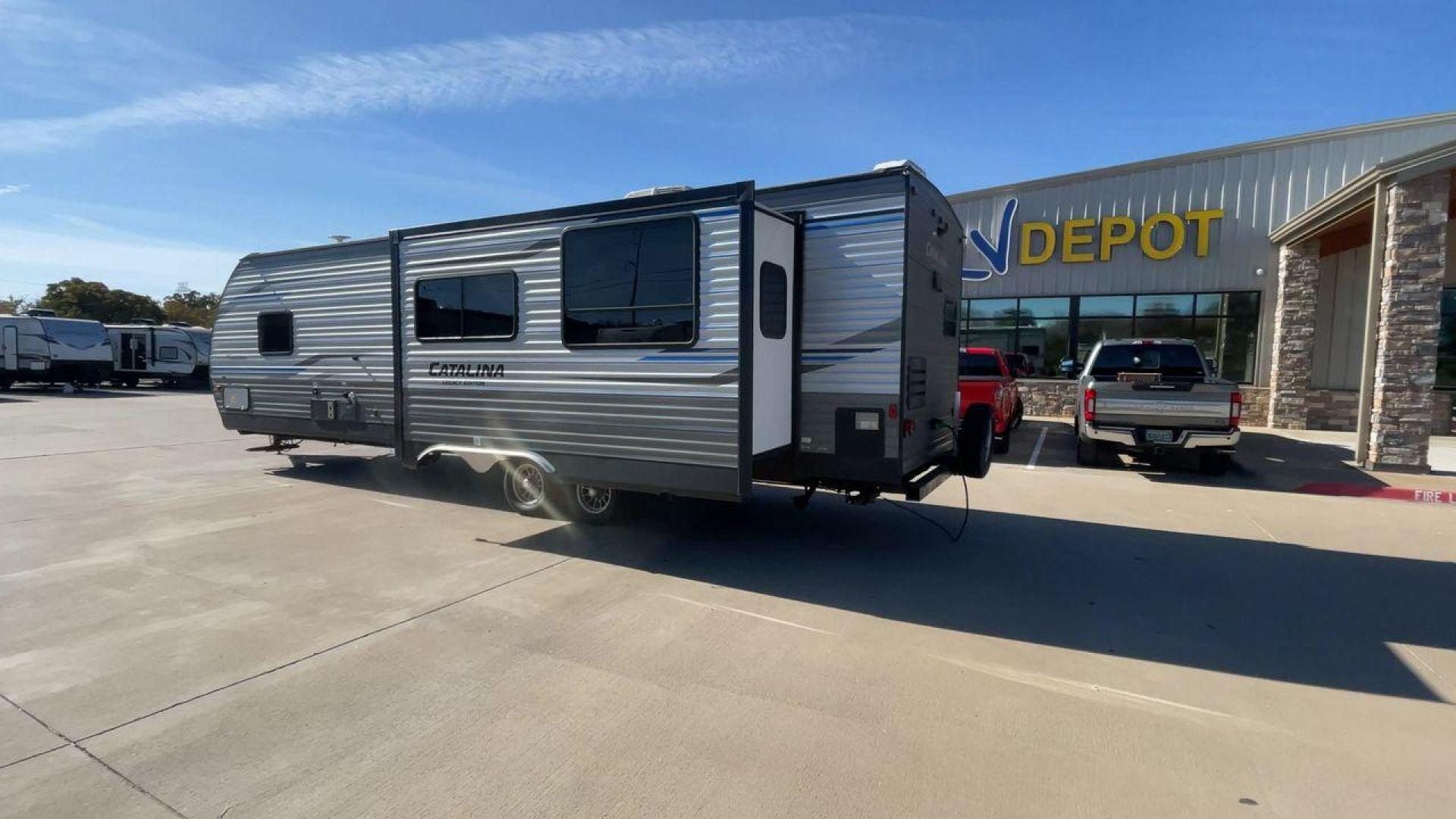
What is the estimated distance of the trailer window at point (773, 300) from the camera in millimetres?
5336

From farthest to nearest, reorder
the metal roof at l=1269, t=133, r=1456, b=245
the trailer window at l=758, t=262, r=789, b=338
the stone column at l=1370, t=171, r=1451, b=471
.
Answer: the stone column at l=1370, t=171, r=1451, b=471, the metal roof at l=1269, t=133, r=1456, b=245, the trailer window at l=758, t=262, r=789, b=338

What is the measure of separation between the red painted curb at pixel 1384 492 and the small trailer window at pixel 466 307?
9.84 m

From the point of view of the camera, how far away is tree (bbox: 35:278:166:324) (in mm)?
53031

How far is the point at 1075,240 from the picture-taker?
18.0 metres

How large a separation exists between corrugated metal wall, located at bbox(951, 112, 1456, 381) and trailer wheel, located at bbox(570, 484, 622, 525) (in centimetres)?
1564

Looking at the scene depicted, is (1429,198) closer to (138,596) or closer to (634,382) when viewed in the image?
(634,382)

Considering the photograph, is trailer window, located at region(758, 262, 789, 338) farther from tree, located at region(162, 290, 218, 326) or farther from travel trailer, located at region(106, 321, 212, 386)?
tree, located at region(162, 290, 218, 326)

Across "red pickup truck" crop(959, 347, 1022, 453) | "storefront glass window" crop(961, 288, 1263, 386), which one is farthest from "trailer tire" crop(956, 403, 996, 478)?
"storefront glass window" crop(961, 288, 1263, 386)

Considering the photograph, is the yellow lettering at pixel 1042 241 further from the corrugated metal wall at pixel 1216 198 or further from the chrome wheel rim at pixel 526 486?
the chrome wheel rim at pixel 526 486

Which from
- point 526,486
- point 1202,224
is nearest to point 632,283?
point 526,486

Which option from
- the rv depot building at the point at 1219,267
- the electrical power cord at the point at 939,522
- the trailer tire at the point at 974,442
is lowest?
the electrical power cord at the point at 939,522

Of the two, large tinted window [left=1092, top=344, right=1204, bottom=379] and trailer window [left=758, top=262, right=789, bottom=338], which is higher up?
trailer window [left=758, top=262, right=789, bottom=338]

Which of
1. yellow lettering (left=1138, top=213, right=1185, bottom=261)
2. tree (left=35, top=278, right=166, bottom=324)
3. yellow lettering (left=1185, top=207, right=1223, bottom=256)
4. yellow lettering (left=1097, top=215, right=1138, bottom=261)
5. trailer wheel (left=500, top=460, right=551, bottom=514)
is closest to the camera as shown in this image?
trailer wheel (left=500, top=460, right=551, bottom=514)

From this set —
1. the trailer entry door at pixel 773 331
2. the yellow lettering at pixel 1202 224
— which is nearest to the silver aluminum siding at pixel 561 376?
the trailer entry door at pixel 773 331
